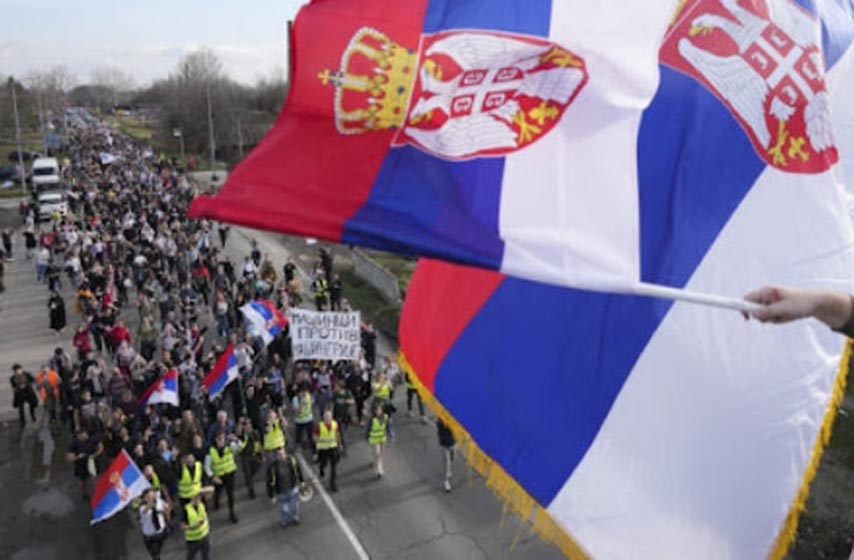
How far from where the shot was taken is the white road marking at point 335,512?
444 inches

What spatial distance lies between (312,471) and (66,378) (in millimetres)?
5623

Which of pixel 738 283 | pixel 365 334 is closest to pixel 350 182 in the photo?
pixel 738 283

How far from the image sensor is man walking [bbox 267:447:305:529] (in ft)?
37.9

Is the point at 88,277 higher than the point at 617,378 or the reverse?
the reverse

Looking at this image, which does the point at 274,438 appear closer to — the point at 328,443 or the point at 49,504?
the point at 328,443

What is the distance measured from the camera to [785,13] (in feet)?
13.9

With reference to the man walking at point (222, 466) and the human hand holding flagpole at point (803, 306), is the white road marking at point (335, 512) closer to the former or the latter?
the man walking at point (222, 466)

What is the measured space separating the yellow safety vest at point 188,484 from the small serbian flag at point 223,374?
294cm

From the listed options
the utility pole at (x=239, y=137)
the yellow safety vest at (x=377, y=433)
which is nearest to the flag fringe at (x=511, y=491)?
the yellow safety vest at (x=377, y=433)

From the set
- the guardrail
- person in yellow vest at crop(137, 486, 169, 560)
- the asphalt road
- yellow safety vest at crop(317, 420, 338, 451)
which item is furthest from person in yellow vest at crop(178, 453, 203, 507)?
the guardrail

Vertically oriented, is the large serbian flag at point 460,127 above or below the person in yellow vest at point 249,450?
above

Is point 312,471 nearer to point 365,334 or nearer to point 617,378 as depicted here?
point 365,334

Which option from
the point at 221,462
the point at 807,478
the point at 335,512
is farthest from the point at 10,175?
the point at 807,478

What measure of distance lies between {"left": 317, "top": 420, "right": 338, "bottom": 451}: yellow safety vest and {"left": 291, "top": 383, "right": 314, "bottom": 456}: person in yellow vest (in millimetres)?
1348
